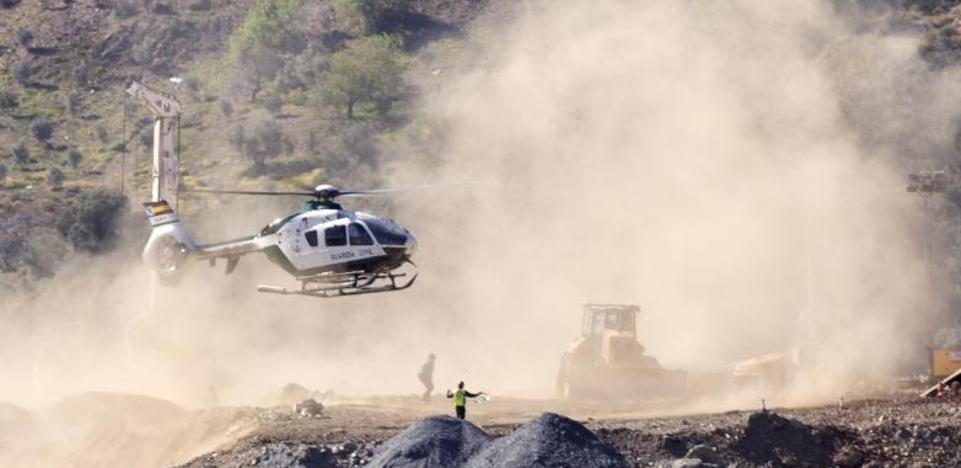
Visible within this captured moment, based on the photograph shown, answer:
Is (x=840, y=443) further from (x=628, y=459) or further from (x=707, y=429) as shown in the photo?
(x=628, y=459)

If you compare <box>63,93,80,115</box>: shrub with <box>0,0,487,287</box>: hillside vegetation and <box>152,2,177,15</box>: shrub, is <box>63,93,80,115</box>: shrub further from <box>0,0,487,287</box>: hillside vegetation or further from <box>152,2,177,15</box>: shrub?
<box>152,2,177,15</box>: shrub

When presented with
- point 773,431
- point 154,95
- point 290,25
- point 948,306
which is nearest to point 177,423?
point 154,95

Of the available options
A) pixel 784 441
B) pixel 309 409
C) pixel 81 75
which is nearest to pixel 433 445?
pixel 784 441

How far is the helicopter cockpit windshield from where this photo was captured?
3212cm

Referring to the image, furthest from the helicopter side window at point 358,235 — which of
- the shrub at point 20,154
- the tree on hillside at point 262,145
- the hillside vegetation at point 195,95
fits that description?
the shrub at point 20,154

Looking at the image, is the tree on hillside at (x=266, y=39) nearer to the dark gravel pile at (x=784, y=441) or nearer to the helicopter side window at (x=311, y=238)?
the helicopter side window at (x=311, y=238)

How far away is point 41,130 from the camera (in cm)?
7519

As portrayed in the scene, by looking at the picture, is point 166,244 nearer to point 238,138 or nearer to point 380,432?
point 380,432

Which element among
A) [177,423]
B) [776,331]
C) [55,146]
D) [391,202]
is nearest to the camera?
[177,423]

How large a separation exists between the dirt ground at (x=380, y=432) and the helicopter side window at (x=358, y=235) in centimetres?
376

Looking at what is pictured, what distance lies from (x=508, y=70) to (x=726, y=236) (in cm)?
2184

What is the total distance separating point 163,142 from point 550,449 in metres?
18.7

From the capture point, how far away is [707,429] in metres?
29.4

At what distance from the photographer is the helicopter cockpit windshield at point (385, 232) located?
32.1 m
